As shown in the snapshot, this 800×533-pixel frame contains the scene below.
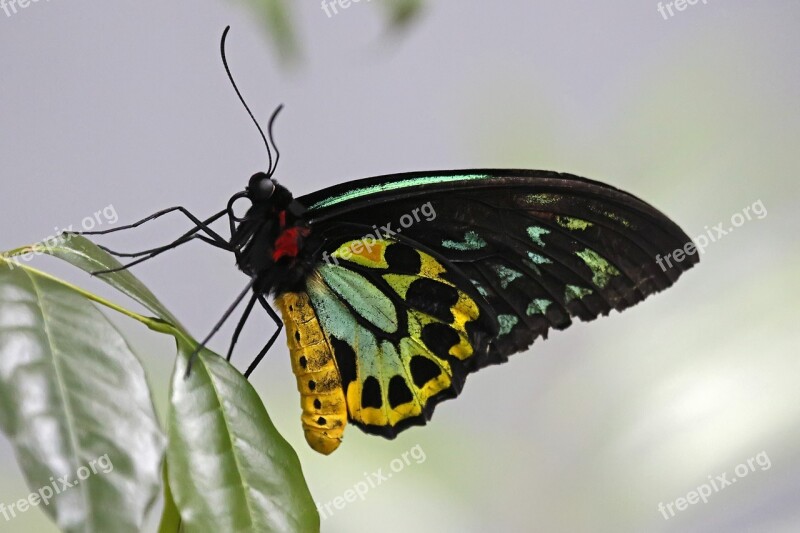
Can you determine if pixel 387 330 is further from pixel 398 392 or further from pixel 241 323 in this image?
pixel 241 323

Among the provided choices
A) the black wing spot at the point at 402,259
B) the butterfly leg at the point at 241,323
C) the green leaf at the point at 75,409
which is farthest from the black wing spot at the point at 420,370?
the green leaf at the point at 75,409

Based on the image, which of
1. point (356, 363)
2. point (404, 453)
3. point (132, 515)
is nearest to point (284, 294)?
point (356, 363)

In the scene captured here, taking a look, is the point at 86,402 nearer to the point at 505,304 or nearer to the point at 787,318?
the point at 505,304

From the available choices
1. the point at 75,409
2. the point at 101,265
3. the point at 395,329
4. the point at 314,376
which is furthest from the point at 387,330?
the point at 75,409

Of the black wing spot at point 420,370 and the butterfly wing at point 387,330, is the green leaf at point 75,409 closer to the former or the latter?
the butterfly wing at point 387,330

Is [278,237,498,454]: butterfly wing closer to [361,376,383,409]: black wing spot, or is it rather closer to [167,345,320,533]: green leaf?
[361,376,383,409]: black wing spot

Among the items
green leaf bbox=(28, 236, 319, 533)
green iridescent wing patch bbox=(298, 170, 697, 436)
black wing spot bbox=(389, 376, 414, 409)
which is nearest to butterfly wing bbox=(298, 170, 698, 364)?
green iridescent wing patch bbox=(298, 170, 697, 436)
